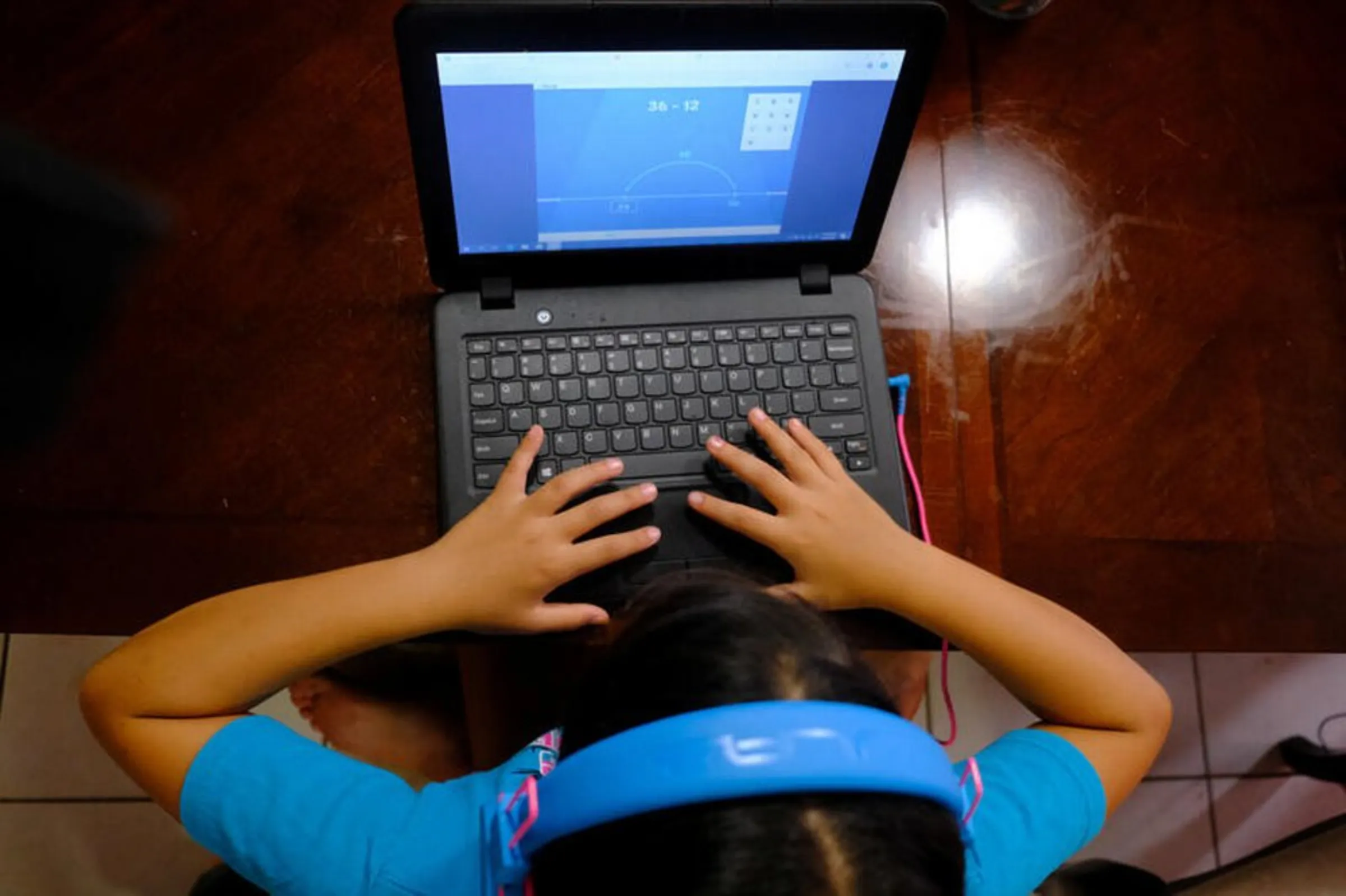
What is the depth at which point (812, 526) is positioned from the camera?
2.23 feet

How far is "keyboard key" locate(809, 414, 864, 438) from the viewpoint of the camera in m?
0.72

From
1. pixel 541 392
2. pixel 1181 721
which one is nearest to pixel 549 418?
pixel 541 392

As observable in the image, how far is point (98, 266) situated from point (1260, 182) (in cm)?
85

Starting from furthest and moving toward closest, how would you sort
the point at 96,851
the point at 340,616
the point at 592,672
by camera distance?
the point at 96,851
the point at 340,616
the point at 592,672

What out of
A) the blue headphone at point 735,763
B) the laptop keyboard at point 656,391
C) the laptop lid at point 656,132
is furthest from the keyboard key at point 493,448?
the blue headphone at point 735,763

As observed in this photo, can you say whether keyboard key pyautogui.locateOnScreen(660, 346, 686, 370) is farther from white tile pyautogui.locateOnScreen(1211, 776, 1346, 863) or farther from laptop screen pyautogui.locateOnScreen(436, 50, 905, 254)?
white tile pyautogui.locateOnScreen(1211, 776, 1346, 863)

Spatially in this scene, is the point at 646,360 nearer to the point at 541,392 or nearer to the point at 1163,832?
the point at 541,392

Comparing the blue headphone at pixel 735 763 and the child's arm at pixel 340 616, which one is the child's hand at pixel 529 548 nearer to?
the child's arm at pixel 340 616

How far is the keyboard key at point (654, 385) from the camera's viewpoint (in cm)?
71

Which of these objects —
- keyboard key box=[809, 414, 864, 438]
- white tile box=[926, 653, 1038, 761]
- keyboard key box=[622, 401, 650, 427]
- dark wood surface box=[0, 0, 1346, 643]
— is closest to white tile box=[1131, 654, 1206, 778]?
white tile box=[926, 653, 1038, 761]

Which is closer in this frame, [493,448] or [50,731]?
[493,448]

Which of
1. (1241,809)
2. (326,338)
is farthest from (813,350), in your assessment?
(1241,809)

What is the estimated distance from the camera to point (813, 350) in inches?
28.6

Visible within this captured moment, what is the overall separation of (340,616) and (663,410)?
24cm
